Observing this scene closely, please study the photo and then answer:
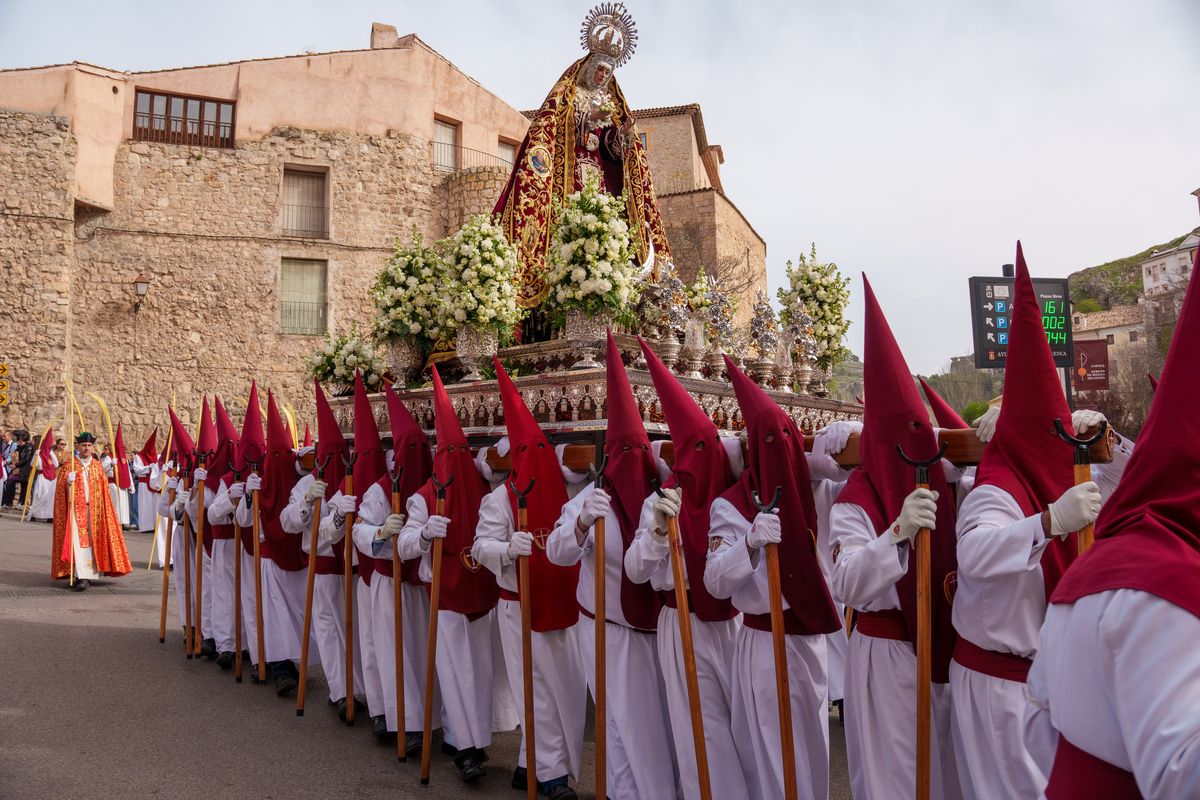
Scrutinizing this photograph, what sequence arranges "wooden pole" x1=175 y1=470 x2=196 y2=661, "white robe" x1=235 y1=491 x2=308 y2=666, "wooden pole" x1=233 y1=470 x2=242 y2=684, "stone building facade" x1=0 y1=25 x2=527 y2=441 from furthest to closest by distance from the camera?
"stone building facade" x1=0 y1=25 x2=527 y2=441
"wooden pole" x1=175 y1=470 x2=196 y2=661
"wooden pole" x1=233 y1=470 x2=242 y2=684
"white robe" x1=235 y1=491 x2=308 y2=666

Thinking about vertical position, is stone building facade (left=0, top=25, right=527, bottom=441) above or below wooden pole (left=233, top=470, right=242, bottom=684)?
above

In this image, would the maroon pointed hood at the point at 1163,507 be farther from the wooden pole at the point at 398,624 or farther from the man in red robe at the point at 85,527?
the man in red robe at the point at 85,527

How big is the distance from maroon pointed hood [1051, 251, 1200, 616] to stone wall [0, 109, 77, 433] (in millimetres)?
21880

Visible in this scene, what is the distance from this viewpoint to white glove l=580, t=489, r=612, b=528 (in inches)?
138

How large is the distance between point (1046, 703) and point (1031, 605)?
843mm

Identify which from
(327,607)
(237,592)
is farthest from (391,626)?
(237,592)

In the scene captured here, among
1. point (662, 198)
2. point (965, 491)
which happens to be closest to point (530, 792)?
point (965, 491)

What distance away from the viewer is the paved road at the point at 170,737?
410 cm

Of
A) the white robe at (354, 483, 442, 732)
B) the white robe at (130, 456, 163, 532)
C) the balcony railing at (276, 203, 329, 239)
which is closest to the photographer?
the white robe at (354, 483, 442, 732)

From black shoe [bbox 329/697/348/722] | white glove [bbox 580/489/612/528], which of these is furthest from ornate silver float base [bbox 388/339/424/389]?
white glove [bbox 580/489/612/528]

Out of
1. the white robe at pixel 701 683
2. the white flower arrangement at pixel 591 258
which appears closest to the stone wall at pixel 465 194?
the white flower arrangement at pixel 591 258

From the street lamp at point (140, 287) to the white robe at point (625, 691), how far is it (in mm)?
19516

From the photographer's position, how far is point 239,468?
267 inches

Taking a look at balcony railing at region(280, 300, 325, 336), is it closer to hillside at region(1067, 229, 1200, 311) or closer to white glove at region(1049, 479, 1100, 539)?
white glove at region(1049, 479, 1100, 539)
